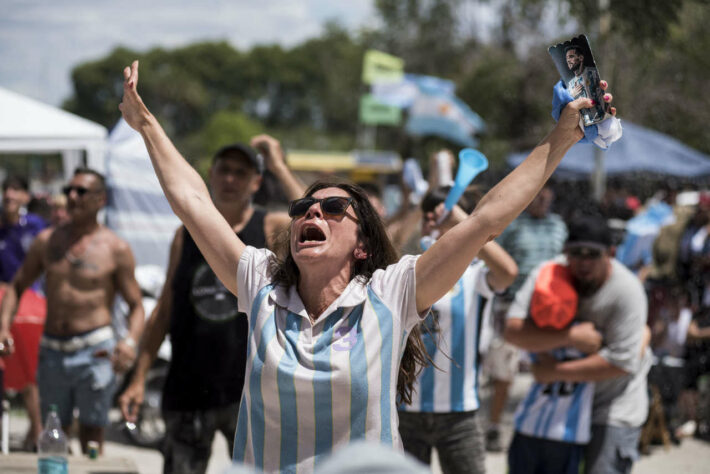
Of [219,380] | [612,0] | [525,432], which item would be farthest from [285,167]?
[612,0]

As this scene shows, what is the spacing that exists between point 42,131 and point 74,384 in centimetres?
377

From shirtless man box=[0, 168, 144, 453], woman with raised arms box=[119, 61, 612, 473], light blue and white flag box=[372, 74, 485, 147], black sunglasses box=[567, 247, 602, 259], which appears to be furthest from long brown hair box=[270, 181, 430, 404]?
light blue and white flag box=[372, 74, 485, 147]

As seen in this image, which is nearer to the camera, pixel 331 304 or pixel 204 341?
→ pixel 331 304

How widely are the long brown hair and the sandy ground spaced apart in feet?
13.9

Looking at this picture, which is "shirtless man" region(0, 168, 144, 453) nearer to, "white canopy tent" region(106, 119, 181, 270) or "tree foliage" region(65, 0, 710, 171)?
"tree foliage" region(65, 0, 710, 171)

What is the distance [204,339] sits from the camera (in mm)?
4199

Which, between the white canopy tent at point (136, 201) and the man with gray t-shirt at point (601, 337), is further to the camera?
the white canopy tent at point (136, 201)

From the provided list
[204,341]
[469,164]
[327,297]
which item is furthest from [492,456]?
[327,297]

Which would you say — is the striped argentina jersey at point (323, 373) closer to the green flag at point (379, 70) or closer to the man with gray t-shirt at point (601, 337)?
the man with gray t-shirt at point (601, 337)

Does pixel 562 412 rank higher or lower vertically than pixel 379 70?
lower

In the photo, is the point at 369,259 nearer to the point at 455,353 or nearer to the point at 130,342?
the point at 455,353

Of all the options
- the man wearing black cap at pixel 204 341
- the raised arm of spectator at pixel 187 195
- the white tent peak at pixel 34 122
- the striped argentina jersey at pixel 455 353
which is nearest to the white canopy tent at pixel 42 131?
the white tent peak at pixel 34 122

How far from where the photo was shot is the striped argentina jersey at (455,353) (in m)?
4.14

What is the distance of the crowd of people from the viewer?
2.39 m
